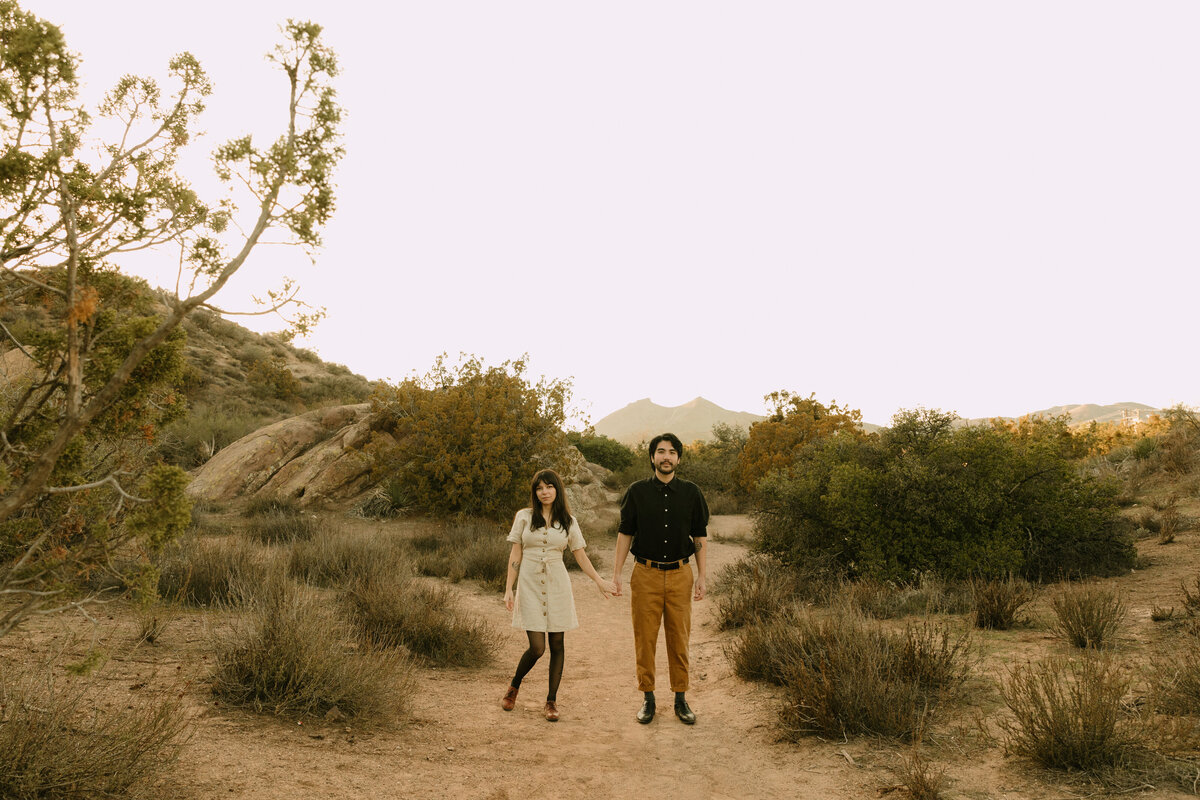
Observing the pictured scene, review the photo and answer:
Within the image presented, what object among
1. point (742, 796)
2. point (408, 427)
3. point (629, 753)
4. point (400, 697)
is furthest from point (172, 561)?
point (408, 427)

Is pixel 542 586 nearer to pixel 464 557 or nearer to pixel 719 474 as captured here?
pixel 464 557

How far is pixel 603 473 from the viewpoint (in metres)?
33.8

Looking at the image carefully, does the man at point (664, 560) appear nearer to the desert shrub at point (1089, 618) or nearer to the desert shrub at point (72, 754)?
the desert shrub at point (72, 754)

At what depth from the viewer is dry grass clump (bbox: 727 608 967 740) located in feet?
15.6

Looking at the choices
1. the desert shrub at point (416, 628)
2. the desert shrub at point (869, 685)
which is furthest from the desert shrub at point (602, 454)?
the desert shrub at point (869, 685)

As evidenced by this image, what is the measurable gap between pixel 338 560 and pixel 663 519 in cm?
639

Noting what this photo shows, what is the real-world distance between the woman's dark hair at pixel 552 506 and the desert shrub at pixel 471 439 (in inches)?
444

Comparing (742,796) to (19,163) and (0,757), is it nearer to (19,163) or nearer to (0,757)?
(0,757)

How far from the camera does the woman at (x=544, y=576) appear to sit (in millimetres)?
5648

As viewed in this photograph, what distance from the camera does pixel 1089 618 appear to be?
5.85 metres

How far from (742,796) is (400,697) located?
8.90ft

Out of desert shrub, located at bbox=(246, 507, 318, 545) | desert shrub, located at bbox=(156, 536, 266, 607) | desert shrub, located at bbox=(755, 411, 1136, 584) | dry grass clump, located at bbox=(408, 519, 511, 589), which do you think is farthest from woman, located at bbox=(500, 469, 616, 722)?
desert shrub, located at bbox=(246, 507, 318, 545)

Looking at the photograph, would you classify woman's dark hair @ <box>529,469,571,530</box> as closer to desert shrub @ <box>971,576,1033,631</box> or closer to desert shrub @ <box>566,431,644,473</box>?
desert shrub @ <box>971,576,1033,631</box>

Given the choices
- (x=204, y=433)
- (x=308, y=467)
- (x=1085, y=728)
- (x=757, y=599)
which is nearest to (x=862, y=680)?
(x=1085, y=728)
